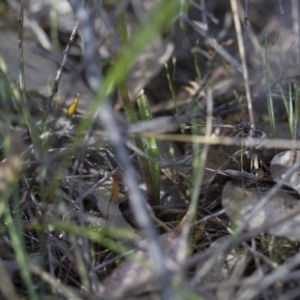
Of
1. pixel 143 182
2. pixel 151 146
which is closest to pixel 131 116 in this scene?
pixel 151 146

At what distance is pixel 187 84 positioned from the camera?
6.02ft

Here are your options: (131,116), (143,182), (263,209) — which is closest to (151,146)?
(131,116)

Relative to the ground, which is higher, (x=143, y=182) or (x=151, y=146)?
(x=151, y=146)

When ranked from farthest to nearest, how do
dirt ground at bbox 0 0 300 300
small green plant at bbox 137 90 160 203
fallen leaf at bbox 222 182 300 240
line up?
small green plant at bbox 137 90 160 203, fallen leaf at bbox 222 182 300 240, dirt ground at bbox 0 0 300 300

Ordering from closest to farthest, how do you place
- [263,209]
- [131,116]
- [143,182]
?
[263,209]
[131,116]
[143,182]

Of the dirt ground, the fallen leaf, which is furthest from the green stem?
the fallen leaf

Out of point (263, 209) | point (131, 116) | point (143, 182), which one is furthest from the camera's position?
point (143, 182)

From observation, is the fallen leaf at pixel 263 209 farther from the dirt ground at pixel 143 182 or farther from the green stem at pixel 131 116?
the green stem at pixel 131 116

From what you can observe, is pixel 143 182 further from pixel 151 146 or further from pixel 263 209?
pixel 263 209

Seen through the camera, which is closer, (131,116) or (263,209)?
(263,209)

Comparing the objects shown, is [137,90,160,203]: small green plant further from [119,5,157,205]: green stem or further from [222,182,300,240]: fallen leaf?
[222,182,300,240]: fallen leaf

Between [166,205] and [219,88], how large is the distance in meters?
0.67

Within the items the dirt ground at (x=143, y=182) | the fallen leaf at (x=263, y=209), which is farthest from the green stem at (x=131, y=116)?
the fallen leaf at (x=263, y=209)

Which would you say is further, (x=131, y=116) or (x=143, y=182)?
(x=143, y=182)
